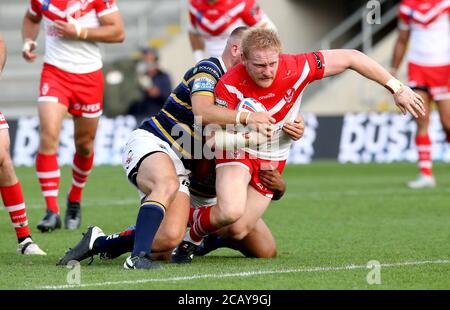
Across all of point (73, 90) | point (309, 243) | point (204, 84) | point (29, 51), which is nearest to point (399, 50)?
point (73, 90)

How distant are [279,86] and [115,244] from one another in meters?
1.47

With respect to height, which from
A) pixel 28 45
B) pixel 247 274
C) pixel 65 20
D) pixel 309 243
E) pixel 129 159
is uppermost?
pixel 65 20

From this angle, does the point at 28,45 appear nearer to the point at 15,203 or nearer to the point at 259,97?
the point at 15,203

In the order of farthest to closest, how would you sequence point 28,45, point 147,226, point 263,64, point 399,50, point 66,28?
point 399,50
point 28,45
point 66,28
point 263,64
point 147,226

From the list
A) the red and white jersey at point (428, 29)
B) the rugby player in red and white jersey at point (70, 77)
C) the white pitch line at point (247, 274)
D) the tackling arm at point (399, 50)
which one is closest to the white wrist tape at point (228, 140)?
the white pitch line at point (247, 274)

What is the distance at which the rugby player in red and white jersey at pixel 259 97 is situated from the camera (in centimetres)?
671

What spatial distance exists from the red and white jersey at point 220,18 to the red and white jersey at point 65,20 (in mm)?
2125

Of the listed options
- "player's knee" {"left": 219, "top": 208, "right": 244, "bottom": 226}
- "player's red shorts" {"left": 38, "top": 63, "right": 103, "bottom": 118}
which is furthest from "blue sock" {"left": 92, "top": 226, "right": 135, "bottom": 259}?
"player's red shorts" {"left": 38, "top": 63, "right": 103, "bottom": 118}

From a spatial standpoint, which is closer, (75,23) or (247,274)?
(247,274)

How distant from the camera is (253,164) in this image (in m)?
7.29

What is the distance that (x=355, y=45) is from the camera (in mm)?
22625

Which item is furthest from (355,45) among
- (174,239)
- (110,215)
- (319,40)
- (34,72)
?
(174,239)

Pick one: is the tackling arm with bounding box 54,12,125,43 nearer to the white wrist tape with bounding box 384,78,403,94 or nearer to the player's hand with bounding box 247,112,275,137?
the player's hand with bounding box 247,112,275,137

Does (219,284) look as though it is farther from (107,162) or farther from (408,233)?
(107,162)
